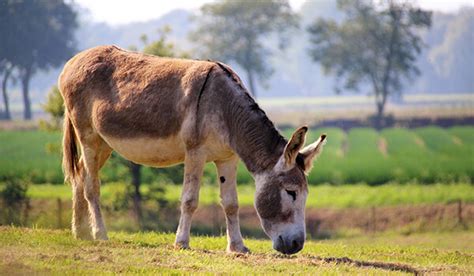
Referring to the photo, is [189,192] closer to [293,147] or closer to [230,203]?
[230,203]

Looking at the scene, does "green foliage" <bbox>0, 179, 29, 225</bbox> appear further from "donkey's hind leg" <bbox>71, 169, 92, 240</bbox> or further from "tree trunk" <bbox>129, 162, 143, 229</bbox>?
"donkey's hind leg" <bbox>71, 169, 92, 240</bbox>

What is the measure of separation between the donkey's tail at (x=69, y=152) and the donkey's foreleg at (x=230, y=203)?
8.14ft

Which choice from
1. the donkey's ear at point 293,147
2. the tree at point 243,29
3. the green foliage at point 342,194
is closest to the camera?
the donkey's ear at point 293,147

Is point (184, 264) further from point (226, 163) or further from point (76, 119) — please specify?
point (76, 119)

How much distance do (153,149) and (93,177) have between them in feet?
4.48

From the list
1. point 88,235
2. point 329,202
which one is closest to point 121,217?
point 329,202

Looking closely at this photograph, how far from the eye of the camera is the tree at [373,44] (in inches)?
3602

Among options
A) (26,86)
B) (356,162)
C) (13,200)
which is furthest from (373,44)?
(13,200)

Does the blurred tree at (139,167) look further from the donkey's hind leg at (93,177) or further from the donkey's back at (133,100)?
the donkey's back at (133,100)

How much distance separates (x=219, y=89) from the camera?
10391 mm

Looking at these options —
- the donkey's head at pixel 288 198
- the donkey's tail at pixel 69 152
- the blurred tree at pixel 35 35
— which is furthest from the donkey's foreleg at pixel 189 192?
the blurred tree at pixel 35 35

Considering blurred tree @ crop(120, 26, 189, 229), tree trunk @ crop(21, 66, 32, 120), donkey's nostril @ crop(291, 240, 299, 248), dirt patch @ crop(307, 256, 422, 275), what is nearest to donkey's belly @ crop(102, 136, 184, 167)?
donkey's nostril @ crop(291, 240, 299, 248)

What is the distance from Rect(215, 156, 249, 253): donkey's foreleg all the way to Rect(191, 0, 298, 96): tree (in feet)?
291

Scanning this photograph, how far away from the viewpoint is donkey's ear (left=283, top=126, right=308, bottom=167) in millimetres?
9359
